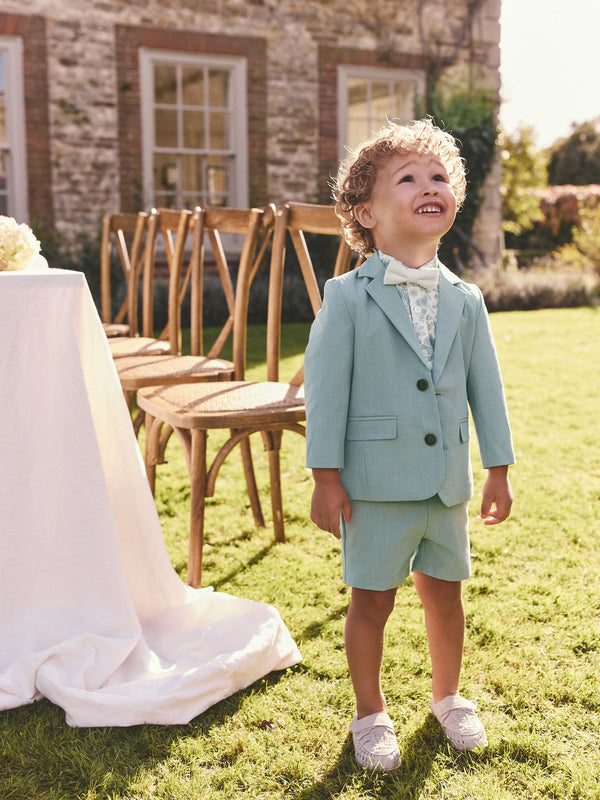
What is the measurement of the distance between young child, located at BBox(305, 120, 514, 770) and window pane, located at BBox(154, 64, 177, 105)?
26.1 feet

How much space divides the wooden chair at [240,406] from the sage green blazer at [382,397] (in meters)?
0.76

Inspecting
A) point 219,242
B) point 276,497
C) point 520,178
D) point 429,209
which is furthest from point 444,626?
point 520,178

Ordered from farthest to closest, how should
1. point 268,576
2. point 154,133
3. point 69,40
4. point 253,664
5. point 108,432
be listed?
point 154,133
point 69,40
point 268,576
point 108,432
point 253,664

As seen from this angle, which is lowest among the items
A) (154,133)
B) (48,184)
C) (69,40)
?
(48,184)

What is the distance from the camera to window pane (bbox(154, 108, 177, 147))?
360 inches

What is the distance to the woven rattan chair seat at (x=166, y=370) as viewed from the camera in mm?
3105

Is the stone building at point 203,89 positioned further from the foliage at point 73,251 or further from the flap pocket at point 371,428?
the flap pocket at point 371,428

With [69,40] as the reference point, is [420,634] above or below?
below

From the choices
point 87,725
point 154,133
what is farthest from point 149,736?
point 154,133

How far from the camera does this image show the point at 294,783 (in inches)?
66.7

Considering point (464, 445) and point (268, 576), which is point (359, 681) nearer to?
point (464, 445)

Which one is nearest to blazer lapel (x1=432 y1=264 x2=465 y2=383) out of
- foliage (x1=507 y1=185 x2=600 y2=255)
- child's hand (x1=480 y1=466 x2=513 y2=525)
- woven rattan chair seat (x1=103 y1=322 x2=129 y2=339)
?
child's hand (x1=480 y1=466 x2=513 y2=525)

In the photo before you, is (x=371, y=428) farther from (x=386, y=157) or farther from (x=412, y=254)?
(x=386, y=157)

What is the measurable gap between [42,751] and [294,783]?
56cm
